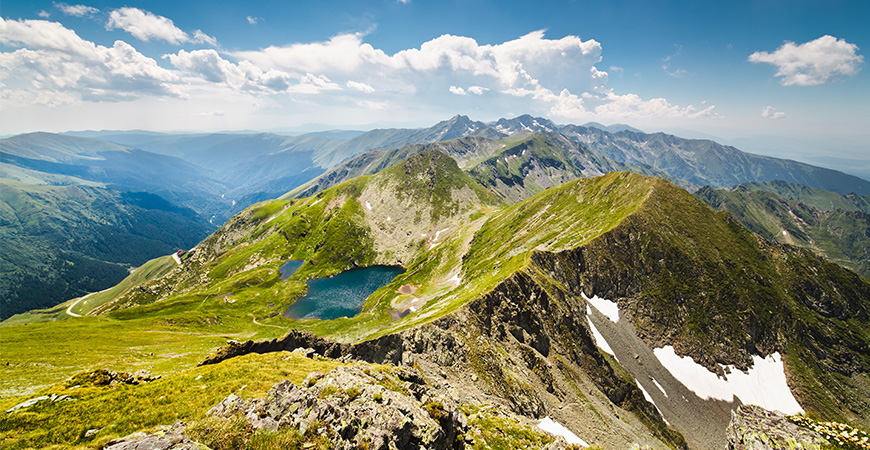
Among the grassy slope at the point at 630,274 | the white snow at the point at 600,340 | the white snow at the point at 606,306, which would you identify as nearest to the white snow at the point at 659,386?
the white snow at the point at 600,340

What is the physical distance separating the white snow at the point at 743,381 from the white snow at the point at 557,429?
51.7 meters

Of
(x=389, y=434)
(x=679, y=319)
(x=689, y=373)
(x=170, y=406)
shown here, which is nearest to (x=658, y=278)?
(x=679, y=319)

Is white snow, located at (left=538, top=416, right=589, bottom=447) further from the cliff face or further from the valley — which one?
the cliff face

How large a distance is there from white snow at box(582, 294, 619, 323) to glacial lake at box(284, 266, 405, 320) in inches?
3883

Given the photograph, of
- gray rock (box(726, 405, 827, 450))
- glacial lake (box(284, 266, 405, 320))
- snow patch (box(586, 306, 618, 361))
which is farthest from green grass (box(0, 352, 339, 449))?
glacial lake (box(284, 266, 405, 320))

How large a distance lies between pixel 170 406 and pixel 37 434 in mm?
5710

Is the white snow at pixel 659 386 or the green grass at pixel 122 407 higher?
the green grass at pixel 122 407

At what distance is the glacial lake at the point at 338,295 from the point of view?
140875mm

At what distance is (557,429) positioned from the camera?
52.2 meters

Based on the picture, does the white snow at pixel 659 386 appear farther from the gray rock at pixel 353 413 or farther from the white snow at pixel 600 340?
the gray rock at pixel 353 413

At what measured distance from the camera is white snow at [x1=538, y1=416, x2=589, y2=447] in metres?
50.8

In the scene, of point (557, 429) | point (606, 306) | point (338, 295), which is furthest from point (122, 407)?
point (338, 295)

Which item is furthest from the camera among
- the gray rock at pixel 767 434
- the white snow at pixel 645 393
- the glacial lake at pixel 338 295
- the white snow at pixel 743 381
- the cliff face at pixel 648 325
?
the glacial lake at pixel 338 295

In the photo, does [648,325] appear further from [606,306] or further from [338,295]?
[338,295]
